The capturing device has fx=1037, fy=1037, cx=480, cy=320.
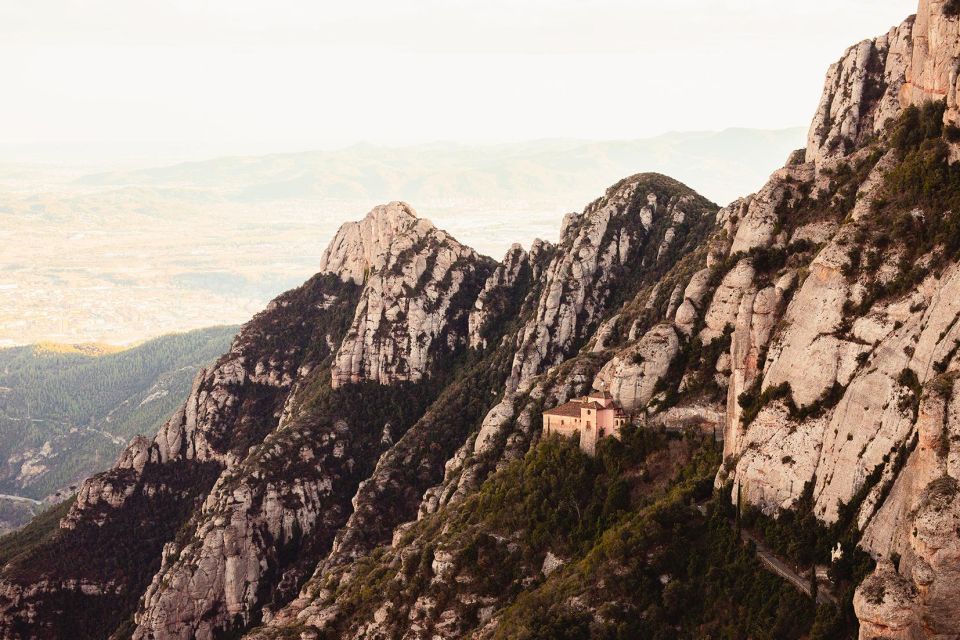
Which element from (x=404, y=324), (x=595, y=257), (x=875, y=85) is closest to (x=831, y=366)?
(x=875, y=85)

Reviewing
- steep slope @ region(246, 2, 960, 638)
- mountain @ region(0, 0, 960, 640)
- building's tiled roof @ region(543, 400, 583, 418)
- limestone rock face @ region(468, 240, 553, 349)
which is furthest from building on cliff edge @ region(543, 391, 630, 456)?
limestone rock face @ region(468, 240, 553, 349)

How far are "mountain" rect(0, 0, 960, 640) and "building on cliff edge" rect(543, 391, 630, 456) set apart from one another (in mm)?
1126

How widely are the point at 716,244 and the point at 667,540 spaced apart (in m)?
39.6

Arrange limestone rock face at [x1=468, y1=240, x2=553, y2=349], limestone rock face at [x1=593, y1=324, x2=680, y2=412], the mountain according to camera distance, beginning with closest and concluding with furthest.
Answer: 1. the mountain
2. limestone rock face at [x1=593, y1=324, x2=680, y2=412]
3. limestone rock face at [x1=468, y1=240, x2=553, y2=349]

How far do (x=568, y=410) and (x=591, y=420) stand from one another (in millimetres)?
5473

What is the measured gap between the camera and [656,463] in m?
96.0

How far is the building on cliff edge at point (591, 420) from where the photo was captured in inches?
3999

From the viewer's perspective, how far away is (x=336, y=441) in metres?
172

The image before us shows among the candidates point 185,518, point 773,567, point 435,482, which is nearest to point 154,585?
point 185,518

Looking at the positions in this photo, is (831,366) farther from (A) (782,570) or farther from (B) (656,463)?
(B) (656,463)

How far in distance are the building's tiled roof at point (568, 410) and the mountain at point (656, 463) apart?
2.71 m

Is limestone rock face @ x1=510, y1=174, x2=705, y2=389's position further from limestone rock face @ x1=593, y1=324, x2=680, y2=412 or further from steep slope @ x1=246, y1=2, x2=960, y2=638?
limestone rock face @ x1=593, y1=324, x2=680, y2=412

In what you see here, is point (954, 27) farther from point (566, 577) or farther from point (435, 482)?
point (435, 482)

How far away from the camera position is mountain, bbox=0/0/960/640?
6850cm
